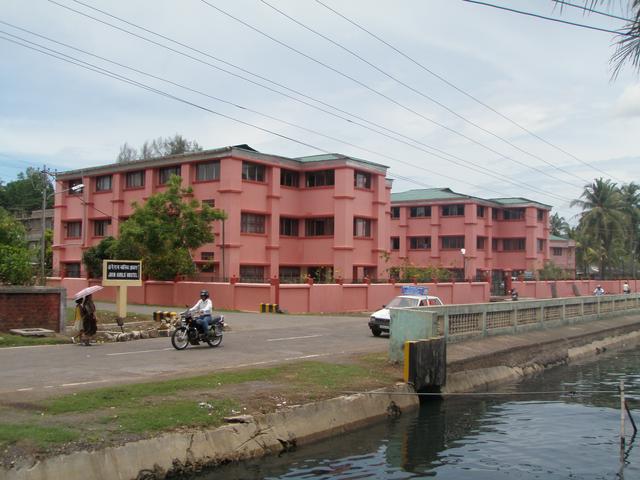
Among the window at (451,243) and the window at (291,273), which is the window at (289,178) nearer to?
the window at (291,273)

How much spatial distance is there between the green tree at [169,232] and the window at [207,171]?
4.75 meters

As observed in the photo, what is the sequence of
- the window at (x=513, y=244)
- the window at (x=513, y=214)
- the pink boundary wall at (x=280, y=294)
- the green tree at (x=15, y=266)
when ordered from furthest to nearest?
the window at (x=513, y=244) → the window at (x=513, y=214) → the pink boundary wall at (x=280, y=294) → the green tree at (x=15, y=266)

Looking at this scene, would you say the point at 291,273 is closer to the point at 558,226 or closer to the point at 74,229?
the point at 74,229

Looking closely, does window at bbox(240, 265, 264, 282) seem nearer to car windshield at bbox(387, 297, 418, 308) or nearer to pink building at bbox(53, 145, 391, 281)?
pink building at bbox(53, 145, 391, 281)

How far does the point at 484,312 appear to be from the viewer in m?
20.9

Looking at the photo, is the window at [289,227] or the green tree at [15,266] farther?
the window at [289,227]

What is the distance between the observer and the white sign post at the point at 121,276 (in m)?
22.8

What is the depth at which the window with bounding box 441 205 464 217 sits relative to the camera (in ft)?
216

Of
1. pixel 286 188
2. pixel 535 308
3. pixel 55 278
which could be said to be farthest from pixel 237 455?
pixel 55 278

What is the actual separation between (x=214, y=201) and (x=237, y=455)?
116 feet

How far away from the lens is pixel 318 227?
160ft

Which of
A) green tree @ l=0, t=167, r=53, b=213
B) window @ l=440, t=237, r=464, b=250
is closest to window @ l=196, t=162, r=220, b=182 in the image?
window @ l=440, t=237, r=464, b=250

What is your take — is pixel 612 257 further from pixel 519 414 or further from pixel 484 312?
pixel 519 414

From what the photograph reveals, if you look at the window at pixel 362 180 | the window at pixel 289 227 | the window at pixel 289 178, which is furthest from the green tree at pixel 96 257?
the window at pixel 362 180
